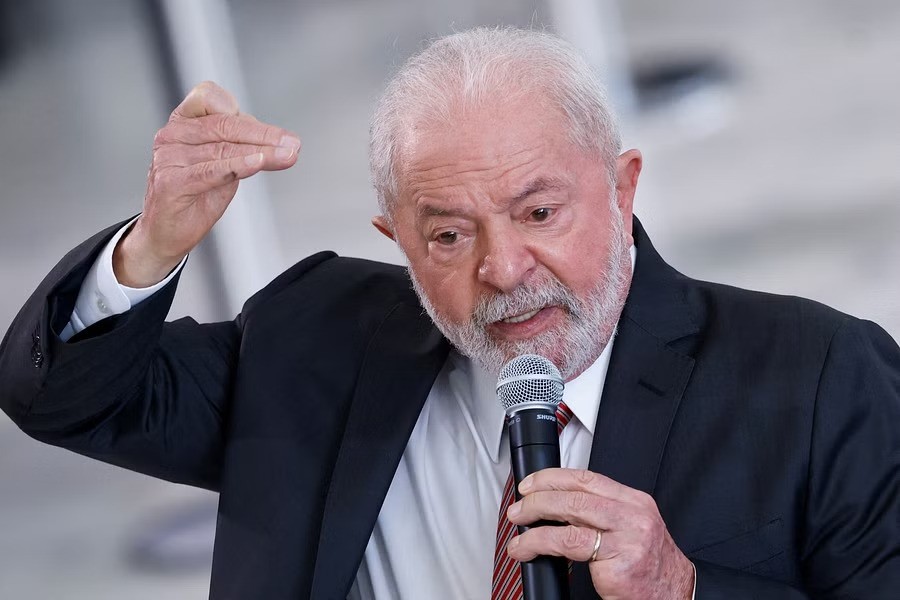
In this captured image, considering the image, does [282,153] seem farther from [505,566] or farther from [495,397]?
[505,566]

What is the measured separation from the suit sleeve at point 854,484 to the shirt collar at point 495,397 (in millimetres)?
361

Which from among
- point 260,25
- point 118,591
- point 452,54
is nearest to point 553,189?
point 452,54

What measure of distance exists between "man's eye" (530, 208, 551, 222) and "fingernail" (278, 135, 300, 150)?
39cm

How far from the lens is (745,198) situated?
2.83 m

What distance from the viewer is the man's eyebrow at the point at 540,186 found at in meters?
1.77

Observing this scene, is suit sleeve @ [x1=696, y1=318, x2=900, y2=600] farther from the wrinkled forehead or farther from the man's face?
the wrinkled forehead

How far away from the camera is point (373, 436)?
1988 mm

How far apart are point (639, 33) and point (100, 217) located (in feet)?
5.19

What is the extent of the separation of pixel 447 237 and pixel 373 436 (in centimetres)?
39

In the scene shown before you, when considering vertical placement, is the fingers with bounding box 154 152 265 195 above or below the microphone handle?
above

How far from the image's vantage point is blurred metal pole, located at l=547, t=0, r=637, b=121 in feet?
9.43

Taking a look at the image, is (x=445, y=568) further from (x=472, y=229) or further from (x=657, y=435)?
(x=472, y=229)

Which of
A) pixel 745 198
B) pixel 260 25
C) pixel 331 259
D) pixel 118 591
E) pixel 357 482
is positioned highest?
pixel 260 25

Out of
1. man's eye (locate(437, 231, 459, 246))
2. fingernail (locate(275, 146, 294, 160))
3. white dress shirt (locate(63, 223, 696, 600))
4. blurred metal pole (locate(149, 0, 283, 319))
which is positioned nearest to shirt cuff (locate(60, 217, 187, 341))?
white dress shirt (locate(63, 223, 696, 600))
